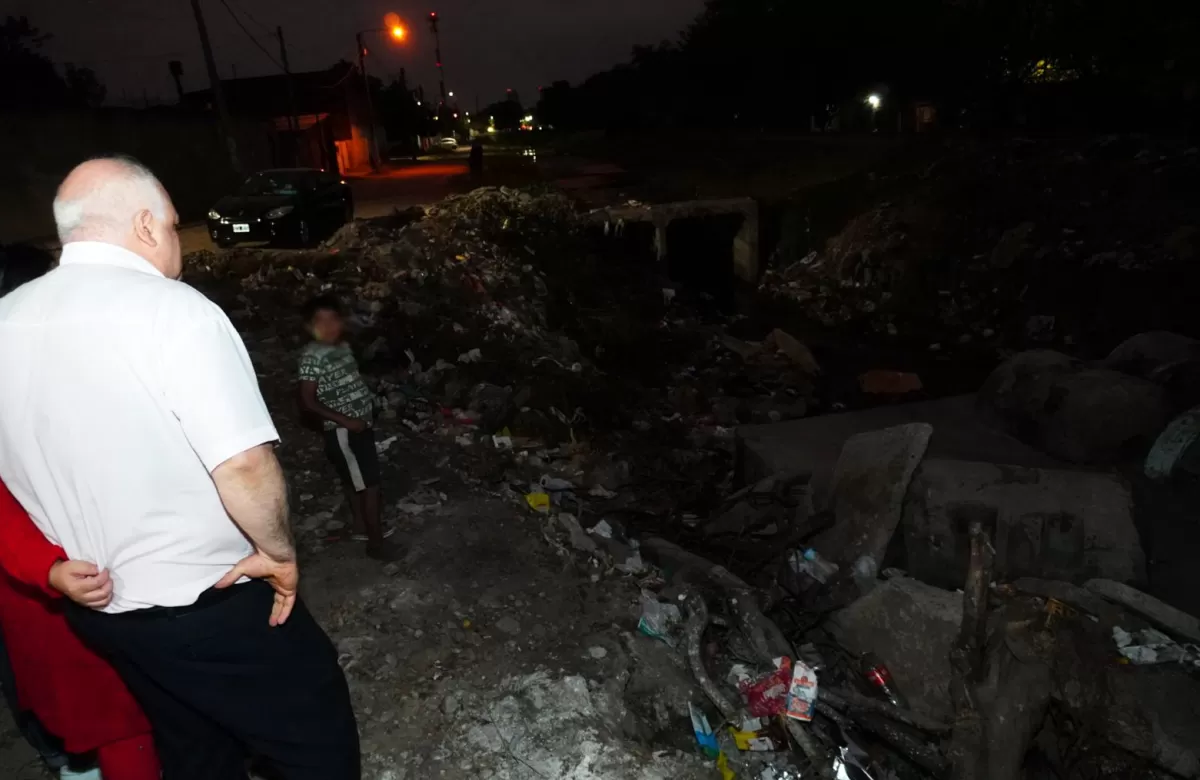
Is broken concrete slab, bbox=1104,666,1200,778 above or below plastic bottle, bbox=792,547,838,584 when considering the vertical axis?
above

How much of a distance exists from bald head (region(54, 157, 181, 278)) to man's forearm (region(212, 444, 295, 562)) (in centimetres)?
49

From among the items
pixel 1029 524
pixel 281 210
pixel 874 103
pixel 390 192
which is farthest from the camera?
pixel 874 103

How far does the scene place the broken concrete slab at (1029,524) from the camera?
172 inches

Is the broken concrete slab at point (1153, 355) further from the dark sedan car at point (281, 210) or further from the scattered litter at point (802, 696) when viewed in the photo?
the dark sedan car at point (281, 210)

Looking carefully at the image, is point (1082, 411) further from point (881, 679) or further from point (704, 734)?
point (704, 734)

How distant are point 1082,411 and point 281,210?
998 cm

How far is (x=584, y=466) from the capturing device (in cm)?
600

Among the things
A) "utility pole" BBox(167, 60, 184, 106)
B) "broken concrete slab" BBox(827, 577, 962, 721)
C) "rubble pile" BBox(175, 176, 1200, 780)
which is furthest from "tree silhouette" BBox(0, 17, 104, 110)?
"broken concrete slab" BBox(827, 577, 962, 721)

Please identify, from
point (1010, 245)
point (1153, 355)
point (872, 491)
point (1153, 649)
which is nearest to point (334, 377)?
point (872, 491)

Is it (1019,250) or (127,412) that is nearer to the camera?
(127,412)

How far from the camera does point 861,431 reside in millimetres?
6508

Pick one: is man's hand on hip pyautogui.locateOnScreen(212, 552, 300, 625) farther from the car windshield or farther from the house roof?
the house roof

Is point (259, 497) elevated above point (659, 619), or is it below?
above

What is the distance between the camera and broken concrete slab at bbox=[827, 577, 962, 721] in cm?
372
